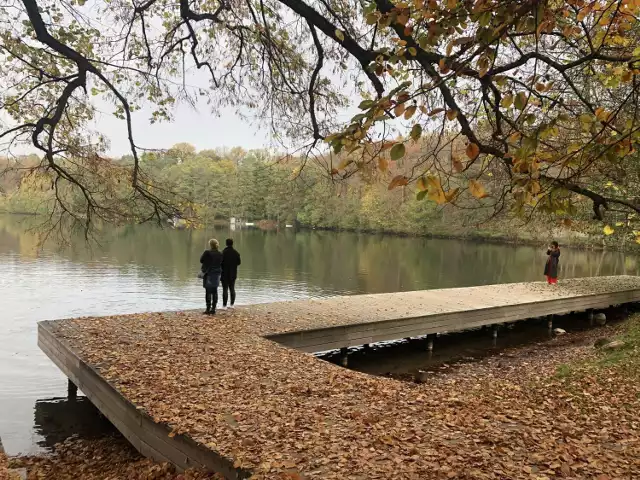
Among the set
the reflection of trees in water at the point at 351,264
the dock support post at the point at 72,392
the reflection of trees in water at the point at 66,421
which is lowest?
the reflection of trees in water at the point at 66,421

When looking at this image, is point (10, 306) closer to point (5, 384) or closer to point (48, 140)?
point (5, 384)

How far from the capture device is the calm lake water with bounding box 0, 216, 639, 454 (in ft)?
30.6

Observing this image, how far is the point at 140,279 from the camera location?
23391 mm

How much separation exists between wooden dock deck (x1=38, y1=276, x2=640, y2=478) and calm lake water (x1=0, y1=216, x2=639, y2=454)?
4.36 feet

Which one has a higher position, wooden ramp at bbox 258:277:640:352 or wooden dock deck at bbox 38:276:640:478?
wooden dock deck at bbox 38:276:640:478

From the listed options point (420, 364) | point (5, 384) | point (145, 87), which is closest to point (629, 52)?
point (145, 87)

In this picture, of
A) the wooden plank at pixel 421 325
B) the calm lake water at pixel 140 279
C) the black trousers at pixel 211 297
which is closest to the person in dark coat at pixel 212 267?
the black trousers at pixel 211 297

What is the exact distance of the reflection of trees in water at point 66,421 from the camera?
25.5ft

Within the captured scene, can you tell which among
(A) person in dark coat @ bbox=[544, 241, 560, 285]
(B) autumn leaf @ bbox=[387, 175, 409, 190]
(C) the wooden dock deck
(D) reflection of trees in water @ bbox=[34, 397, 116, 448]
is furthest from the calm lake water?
(B) autumn leaf @ bbox=[387, 175, 409, 190]

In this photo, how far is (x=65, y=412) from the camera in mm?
8719

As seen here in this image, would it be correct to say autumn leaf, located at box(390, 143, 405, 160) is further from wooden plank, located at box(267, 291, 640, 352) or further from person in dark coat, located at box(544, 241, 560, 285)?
person in dark coat, located at box(544, 241, 560, 285)

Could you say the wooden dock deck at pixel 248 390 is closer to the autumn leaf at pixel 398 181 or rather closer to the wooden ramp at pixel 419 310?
the wooden ramp at pixel 419 310

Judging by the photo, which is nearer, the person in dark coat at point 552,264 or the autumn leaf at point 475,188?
the autumn leaf at point 475,188

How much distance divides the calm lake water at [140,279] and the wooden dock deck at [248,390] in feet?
4.36
